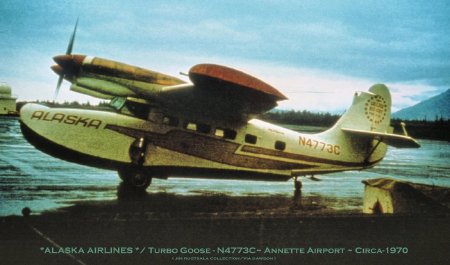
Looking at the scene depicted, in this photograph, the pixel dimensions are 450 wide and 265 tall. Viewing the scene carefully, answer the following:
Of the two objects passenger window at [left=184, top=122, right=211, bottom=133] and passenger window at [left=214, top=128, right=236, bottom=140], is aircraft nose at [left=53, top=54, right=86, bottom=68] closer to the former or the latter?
→ passenger window at [left=184, top=122, right=211, bottom=133]

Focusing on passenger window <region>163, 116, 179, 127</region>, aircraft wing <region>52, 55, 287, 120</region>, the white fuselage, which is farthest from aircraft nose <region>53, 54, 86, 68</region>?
passenger window <region>163, 116, 179, 127</region>

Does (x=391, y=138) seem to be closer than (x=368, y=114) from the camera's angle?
Yes

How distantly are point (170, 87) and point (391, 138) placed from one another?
19.7 feet

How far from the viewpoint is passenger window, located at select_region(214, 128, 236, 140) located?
977 centimetres

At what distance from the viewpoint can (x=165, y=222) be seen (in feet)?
22.5

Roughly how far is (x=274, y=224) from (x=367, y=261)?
63.7 inches

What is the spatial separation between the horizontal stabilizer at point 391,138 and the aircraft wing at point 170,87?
3.51 m

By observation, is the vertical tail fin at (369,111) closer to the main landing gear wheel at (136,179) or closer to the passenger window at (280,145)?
the passenger window at (280,145)

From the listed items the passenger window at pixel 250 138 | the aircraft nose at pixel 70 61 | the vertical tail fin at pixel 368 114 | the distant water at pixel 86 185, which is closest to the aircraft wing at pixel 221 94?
the passenger window at pixel 250 138

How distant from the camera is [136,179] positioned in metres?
9.34

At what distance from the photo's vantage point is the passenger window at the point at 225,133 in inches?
384

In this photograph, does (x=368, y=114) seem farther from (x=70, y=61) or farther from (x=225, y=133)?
(x=70, y=61)

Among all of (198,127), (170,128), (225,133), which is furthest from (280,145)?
(170,128)

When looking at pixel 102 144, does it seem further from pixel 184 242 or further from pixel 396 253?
pixel 396 253
